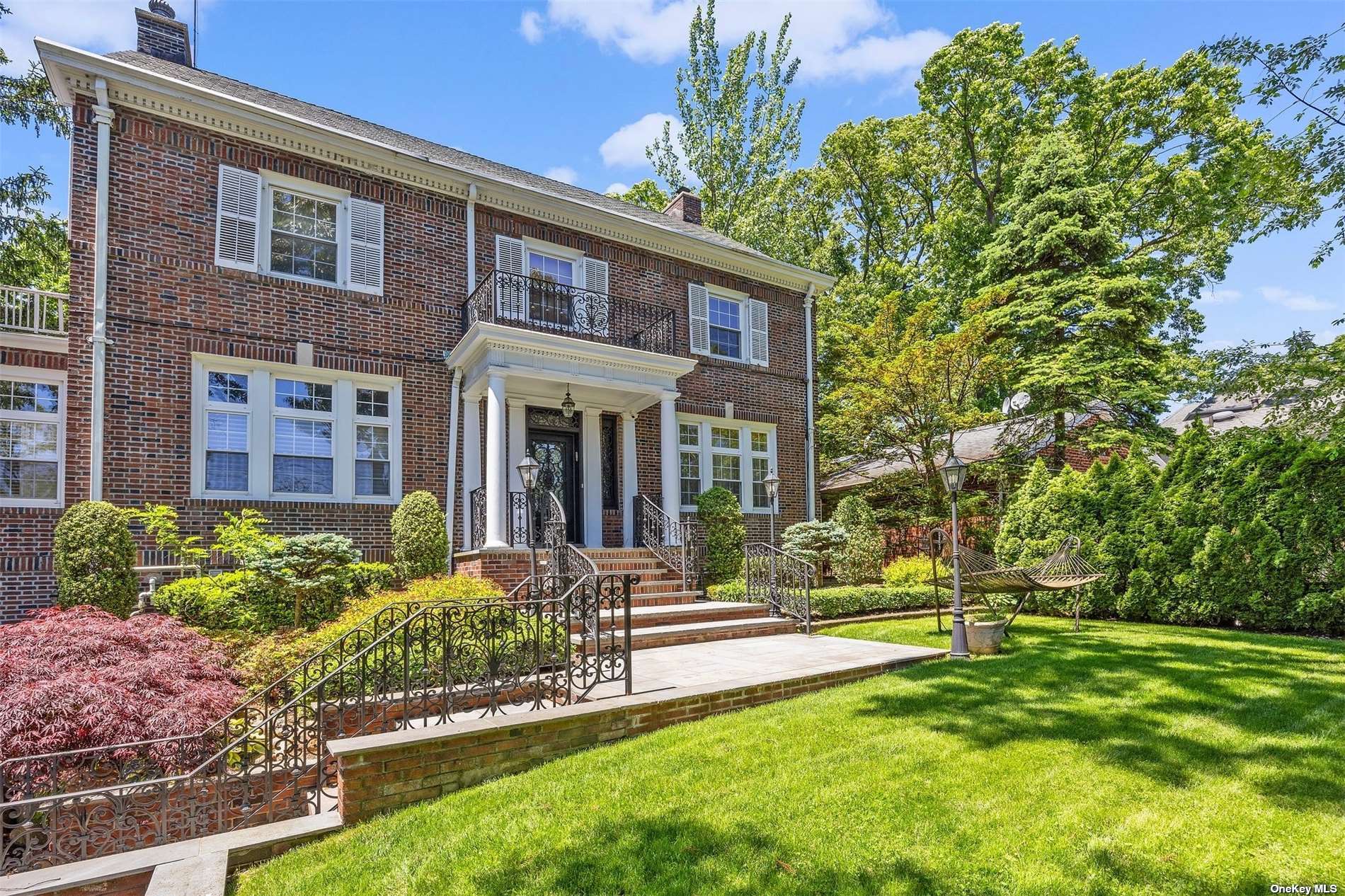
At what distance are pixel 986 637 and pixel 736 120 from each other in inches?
861

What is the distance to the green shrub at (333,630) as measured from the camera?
6367 millimetres

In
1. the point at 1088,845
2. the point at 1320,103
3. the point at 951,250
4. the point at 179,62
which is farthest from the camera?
the point at 951,250

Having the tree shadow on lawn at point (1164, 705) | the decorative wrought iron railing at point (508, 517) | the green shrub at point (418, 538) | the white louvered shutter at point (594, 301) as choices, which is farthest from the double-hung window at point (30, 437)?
the tree shadow on lawn at point (1164, 705)

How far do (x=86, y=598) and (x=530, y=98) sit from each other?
32.0 ft

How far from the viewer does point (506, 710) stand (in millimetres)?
5137

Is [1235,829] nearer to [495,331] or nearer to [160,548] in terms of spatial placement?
[495,331]

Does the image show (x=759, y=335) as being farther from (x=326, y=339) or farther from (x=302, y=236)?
(x=302, y=236)

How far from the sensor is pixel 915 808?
3584mm

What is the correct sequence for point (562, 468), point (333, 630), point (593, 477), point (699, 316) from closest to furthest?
point (333, 630) → point (562, 468) → point (593, 477) → point (699, 316)

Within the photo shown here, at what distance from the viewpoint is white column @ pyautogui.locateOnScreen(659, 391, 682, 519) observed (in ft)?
38.5

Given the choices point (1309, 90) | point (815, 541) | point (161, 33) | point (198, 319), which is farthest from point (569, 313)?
point (1309, 90)

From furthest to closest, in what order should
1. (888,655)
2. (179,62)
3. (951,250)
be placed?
(951,250), (179,62), (888,655)

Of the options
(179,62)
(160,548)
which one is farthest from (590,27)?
(160,548)

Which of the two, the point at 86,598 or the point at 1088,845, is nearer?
the point at 1088,845
